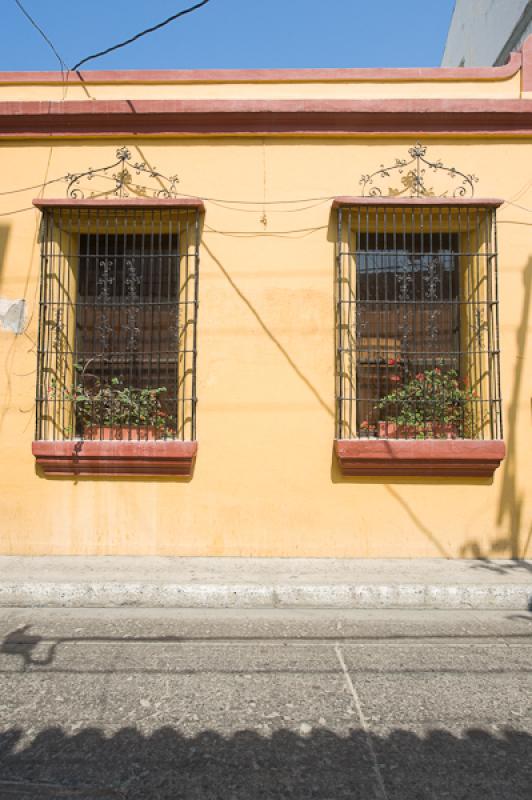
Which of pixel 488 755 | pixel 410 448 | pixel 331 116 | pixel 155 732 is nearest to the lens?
pixel 488 755

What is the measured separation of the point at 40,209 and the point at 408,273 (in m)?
3.29

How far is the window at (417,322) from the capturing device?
523cm

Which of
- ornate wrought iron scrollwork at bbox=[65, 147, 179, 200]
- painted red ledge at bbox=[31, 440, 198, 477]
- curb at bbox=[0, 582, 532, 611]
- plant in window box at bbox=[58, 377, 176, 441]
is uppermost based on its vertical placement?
ornate wrought iron scrollwork at bbox=[65, 147, 179, 200]

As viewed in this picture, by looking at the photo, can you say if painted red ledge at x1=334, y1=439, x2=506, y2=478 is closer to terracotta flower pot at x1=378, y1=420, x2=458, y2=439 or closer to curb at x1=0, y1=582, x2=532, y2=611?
terracotta flower pot at x1=378, y1=420, x2=458, y2=439

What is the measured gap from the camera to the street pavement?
7.55 ft

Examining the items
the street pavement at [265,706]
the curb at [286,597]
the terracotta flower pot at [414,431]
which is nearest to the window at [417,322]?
the terracotta flower pot at [414,431]

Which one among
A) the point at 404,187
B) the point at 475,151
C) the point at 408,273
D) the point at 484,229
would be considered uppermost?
the point at 475,151

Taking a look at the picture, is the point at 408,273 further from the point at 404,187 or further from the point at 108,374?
the point at 108,374

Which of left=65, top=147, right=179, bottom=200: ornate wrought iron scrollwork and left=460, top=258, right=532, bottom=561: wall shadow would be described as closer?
left=460, top=258, right=532, bottom=561: wall shadow

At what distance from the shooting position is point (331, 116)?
209 inches

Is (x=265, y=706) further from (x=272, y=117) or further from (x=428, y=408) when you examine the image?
(x=272, y=117)

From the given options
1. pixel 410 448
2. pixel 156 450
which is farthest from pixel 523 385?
pixel 156 450

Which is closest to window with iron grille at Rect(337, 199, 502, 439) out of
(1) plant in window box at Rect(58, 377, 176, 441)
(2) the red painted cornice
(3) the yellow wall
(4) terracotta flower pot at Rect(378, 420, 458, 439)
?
(4) terracotta flower pot at Rect(378, 420, 458, 439)

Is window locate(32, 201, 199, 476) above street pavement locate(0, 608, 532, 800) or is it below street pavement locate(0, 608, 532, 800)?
above
